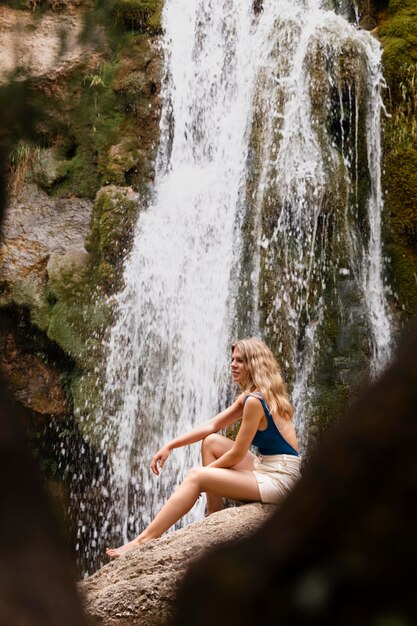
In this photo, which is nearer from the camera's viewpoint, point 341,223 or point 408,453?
point 408,453

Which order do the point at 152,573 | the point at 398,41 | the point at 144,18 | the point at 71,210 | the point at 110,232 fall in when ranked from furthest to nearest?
1. the point at 144,18
2. the point at 71,210
3. the point at 110,232
4. the point at 398,41
5. the point at 152,573

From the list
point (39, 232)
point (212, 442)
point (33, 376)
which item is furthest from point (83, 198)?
point (212, 442)

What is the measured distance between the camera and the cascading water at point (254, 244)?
9578mm

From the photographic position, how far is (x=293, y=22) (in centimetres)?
1113

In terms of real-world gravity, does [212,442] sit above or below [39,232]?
below

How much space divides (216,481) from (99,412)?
494 centimetres

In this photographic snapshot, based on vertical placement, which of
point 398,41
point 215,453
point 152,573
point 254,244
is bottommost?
point 152,573

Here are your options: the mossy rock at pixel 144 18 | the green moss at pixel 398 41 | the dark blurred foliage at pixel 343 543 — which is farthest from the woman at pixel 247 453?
the mossy rock at pixel 144 18

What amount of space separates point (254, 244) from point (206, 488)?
5252 millimetres

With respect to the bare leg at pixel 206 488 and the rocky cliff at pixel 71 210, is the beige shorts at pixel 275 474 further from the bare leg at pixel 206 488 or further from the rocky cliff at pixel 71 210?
the rocky cliff at pixel 71 210

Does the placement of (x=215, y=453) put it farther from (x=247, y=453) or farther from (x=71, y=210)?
(x=71, y=210)

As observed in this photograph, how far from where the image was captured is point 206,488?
17.2 feet

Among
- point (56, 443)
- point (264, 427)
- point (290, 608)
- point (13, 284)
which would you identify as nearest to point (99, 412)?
point (56, 443)

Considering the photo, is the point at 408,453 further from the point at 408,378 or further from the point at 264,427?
the point at 264,427
